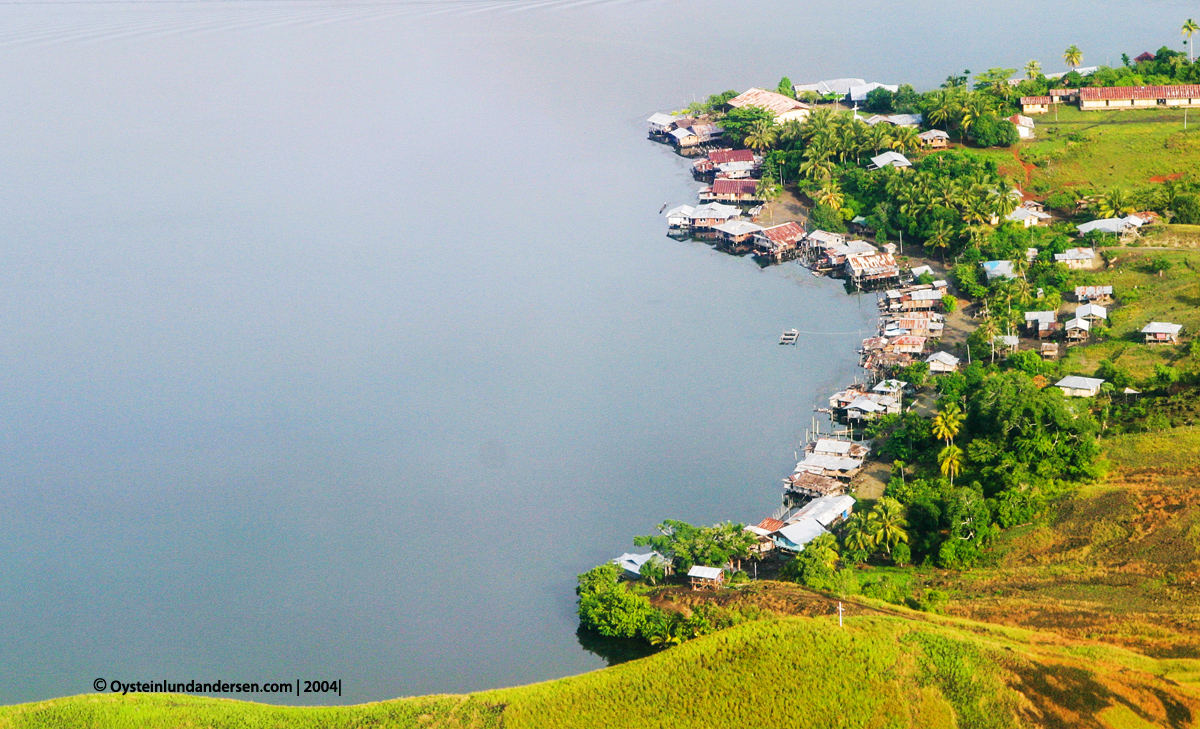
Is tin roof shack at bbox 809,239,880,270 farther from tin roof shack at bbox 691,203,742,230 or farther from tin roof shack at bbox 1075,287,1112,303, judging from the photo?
tin roof shack at bbox 1075,287,1112,303

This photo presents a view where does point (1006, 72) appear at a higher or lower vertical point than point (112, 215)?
higher

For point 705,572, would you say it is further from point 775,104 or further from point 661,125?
point 661,125

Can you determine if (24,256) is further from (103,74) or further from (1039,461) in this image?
(1039,461)

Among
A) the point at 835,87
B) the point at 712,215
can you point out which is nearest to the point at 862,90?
the point at 835,87

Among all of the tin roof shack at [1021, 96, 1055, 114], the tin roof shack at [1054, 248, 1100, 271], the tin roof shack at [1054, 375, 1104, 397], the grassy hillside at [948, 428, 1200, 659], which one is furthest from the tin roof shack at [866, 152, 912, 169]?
the grassy hillside at [948, 428, 1200, 659]

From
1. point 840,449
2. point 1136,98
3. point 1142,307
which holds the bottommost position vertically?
point 840,449

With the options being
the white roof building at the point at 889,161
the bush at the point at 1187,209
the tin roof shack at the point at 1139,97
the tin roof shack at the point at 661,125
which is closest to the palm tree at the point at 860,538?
the bush at the point at 1187,209

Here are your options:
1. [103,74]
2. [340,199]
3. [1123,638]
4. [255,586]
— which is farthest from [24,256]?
[1123,638]
